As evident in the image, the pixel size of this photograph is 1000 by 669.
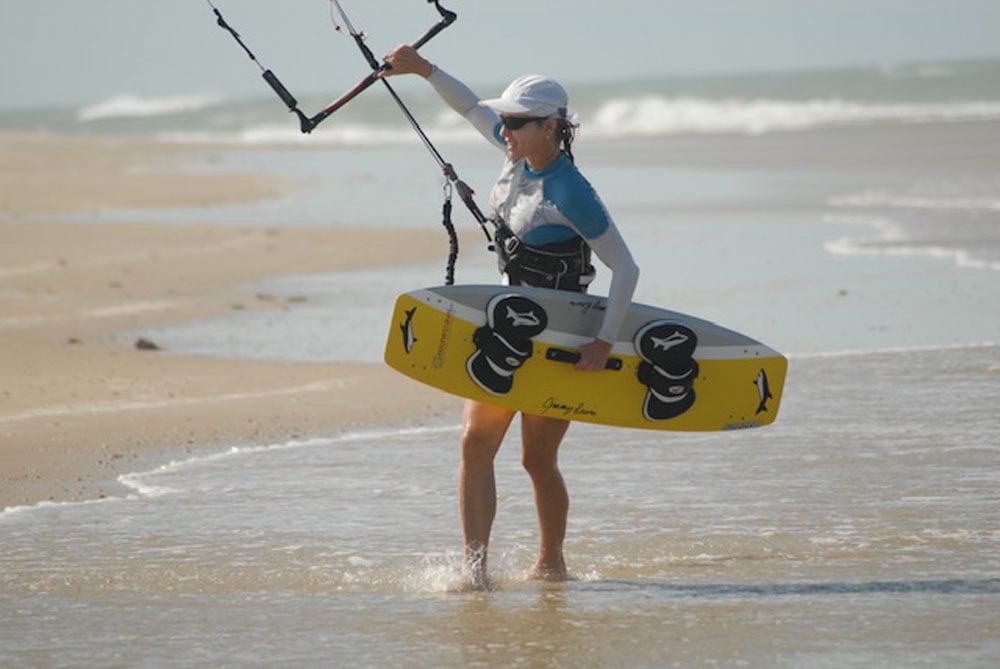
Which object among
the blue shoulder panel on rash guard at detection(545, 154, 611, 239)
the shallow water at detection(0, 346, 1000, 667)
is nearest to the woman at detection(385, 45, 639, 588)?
the blue shoulder panel on rash guard at detection(545, 154, 611, 239)

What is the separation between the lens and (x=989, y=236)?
658 inches

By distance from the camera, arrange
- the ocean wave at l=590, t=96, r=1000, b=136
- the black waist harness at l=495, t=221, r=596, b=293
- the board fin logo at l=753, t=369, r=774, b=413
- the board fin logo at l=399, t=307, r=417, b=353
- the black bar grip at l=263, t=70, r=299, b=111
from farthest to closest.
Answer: the ocean wave at l=590, t=96, r=1000, b=136 < the black bar grip at l=263, t=70, r=299, b=111 < the board fin logo at l=753, t=369, r=774, b=413 < the board fin logo at l=399, t=307, r=417, b=353 < the black waist harness at l=495, t=221, r=596, b=293

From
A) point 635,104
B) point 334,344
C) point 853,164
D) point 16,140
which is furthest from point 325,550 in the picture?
point 635,104

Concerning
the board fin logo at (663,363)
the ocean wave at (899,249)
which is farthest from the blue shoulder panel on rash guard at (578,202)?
the ocean wave at (899,249)

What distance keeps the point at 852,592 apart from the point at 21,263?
38.5 feet

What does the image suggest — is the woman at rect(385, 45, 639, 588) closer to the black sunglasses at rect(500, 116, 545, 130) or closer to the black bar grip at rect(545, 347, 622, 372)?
the black sunglasses at rect(500, 116, 545, 130)

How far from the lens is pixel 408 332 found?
6016 mm

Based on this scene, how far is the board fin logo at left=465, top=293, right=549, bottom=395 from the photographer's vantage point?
19.1ft

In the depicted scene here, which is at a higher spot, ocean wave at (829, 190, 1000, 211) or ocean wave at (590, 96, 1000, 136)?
ocean wave at (590, 96, 1000, 136)

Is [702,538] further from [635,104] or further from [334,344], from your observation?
[635,104]

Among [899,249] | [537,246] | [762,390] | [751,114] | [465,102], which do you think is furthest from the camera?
[751,114]

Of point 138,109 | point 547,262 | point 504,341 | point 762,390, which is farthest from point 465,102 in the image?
point 138,109

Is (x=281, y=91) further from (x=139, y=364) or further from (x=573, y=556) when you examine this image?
(x=139, y=364)

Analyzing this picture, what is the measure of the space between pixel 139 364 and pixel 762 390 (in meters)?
5.22
